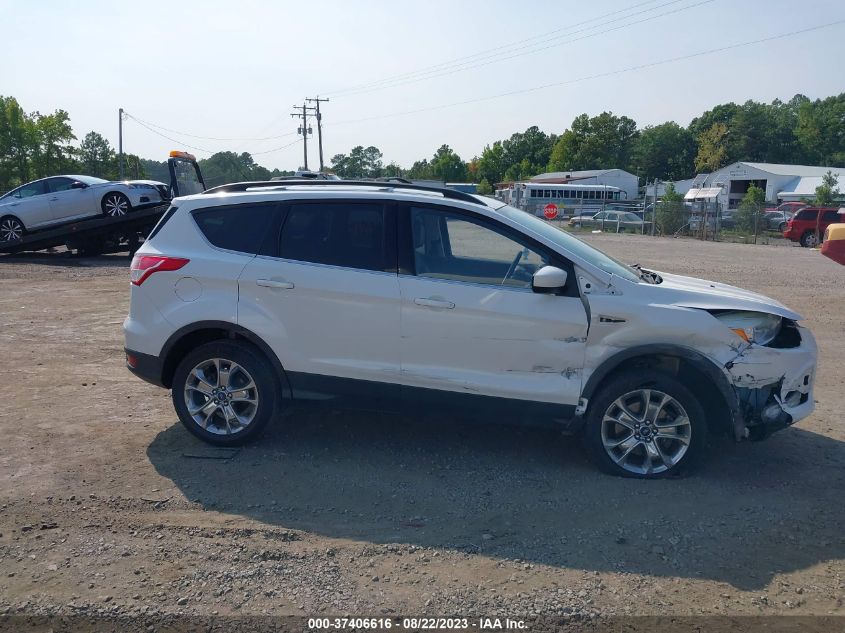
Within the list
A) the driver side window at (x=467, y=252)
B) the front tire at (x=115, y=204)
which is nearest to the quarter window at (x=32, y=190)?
the front tire at (x=115, y=204)

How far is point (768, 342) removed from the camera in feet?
16.1

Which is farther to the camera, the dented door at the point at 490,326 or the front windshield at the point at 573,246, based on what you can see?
the front windshield at the point at 573,246

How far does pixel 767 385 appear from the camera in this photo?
15.9ft

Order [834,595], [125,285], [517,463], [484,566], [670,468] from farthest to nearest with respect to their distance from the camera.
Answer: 1. [125,285]
2. [517,463]
3. [670,468]
4. [484,566]
5. [834,595]

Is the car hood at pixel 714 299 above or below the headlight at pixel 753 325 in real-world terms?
above

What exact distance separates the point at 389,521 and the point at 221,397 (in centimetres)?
174

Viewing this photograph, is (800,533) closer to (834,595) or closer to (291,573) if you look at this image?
(834,595)

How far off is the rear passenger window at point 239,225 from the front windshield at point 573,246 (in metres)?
1.72

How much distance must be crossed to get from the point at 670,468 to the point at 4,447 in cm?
482

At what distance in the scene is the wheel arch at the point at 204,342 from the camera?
5.26m

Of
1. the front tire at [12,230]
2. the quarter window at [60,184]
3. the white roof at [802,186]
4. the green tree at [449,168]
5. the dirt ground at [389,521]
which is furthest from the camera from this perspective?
the green tree at [449,168]

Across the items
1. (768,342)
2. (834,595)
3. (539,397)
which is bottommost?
(834,595)

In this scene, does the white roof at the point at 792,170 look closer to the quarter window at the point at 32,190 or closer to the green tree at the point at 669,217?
the green tree at the point at 669,217

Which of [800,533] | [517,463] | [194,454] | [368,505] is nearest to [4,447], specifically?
[194,454]
